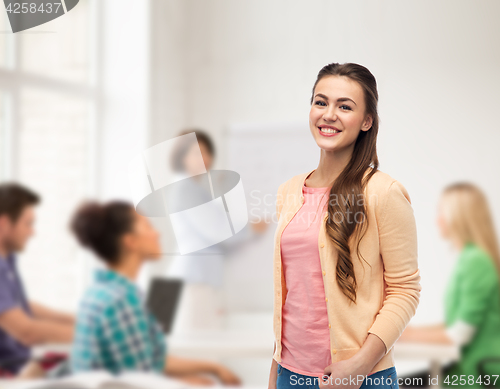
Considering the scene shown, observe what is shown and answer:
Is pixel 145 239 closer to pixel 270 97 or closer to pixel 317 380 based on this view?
pixel 270 97

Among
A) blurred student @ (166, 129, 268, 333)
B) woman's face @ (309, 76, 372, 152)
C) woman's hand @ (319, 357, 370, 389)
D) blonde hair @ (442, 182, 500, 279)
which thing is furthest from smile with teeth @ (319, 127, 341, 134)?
blonde hair @ (442, 182, 500, 279)

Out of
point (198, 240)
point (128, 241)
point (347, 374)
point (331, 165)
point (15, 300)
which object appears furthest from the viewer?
point (198, 240)

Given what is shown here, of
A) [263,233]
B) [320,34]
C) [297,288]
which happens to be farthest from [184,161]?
[297,288]

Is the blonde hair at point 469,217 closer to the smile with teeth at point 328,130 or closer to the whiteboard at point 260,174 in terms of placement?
the whiteboard at point 260,174

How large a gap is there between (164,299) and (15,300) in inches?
22.9

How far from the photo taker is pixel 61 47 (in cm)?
190

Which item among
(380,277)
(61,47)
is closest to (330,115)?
(380,277)

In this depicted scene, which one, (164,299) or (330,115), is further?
(164,299)

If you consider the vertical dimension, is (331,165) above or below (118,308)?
above

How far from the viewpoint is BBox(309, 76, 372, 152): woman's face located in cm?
73

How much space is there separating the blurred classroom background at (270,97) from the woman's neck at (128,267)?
187mm

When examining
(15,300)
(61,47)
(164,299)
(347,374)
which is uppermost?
(61,47)

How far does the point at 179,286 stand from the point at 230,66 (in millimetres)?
965

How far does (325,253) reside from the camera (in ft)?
2.29
